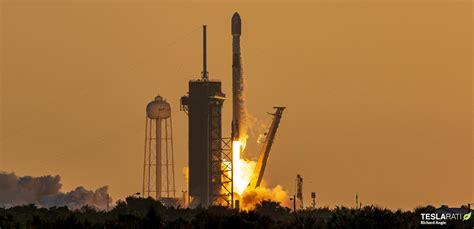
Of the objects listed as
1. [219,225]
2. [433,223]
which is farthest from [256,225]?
[433,223]

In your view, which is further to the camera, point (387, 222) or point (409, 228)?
point (387, 222)

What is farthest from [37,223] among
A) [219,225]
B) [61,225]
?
[219,225]

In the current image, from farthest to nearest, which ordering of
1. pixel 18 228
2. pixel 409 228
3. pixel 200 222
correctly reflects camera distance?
1. pixel 200 222
2. pixel 409 228
3. pixel 18 228

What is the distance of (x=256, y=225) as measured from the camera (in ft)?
614

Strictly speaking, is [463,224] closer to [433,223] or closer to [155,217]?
[433,223]

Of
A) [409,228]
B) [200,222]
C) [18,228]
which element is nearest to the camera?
[18,228]

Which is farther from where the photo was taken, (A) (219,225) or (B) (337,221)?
(B) (337,221)

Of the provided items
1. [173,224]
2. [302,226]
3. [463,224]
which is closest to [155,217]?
[173,224]

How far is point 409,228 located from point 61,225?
33.7 m

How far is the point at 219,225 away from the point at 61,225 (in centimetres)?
1542

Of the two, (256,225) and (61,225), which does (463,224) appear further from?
(61,225)

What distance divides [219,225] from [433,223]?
21.1 m

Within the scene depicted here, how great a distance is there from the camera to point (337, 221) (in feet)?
646

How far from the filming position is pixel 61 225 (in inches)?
7293
